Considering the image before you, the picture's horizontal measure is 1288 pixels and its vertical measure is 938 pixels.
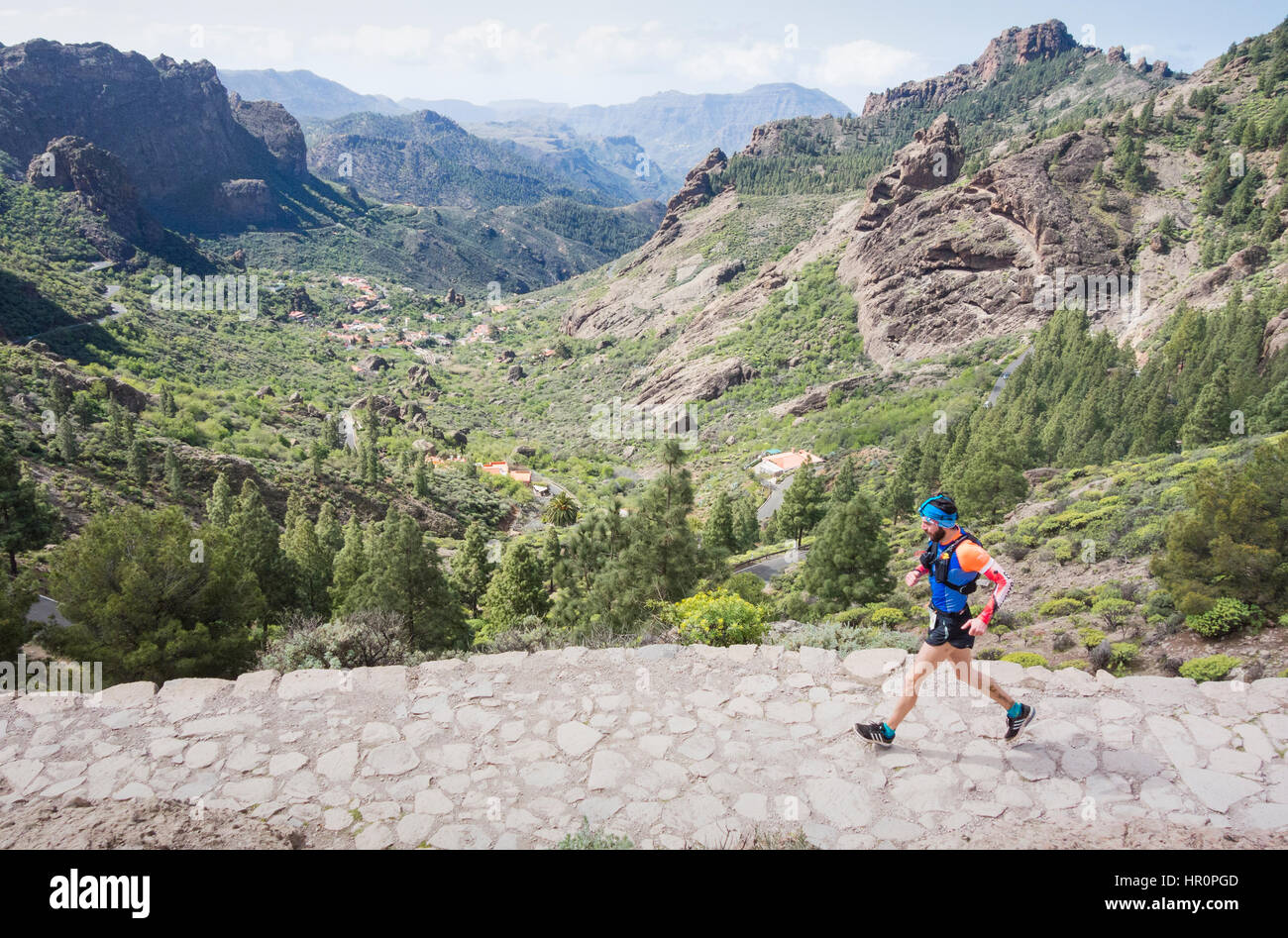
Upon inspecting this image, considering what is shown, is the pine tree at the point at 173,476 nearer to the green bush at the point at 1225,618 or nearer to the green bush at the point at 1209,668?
the green bush at the point at 1209,668

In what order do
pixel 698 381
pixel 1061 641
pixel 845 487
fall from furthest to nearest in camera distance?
pixel 698 381 → pixel 845 487 → pixel 1061 641

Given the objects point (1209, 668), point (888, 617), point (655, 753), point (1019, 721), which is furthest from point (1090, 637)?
point (655, 753)

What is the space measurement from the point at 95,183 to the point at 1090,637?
455 feet

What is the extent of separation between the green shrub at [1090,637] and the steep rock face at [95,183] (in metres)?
126

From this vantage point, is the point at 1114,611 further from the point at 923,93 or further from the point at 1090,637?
the point at 923,93

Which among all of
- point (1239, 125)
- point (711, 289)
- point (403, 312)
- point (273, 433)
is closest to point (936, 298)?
point (1239, 125)

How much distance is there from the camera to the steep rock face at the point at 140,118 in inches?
5153

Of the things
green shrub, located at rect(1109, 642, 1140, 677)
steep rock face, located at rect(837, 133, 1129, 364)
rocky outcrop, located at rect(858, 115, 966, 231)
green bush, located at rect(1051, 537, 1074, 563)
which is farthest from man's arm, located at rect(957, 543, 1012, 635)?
rocky outcrop, located at rect(858, 115, 966, 231)

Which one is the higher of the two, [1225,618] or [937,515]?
[937,515]

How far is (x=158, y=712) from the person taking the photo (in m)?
6.02

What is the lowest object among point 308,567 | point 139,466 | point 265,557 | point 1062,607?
point 308,567

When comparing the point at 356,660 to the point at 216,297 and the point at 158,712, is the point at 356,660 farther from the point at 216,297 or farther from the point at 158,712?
the point at 216,297

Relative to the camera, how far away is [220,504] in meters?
30.4

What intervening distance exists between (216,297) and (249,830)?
128974mm
